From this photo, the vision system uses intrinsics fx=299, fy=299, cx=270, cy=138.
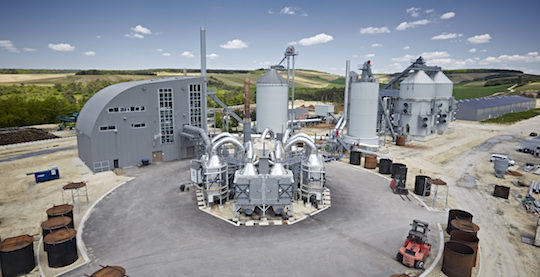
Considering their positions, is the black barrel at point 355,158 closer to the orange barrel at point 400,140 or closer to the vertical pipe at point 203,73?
the orange barrel at point 400,140

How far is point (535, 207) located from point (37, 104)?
9020 centimetres

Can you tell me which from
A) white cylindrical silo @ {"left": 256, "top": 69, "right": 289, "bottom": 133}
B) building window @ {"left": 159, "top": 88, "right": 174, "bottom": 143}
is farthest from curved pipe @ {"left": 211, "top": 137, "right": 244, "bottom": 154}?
white cylindrical silo @ {"left": 256, "top": 69, "right": 289, "bottom": 133}

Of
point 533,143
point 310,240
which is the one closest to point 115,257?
point 310,240

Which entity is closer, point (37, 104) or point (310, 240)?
point (310, 240)

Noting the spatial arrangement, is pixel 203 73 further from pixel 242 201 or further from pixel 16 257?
pixel 16 257

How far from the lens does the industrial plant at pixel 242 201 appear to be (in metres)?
17.6

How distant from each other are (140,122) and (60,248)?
2250 centimetres

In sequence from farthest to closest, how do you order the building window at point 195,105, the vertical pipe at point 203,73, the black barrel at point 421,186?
the building window at point 195,105, the vertical pipe at point 203,73, the black barrel at point 421,186

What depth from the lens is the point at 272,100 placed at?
45094 mm

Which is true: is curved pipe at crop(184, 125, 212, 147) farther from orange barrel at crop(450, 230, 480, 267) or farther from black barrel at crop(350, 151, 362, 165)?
orange barrel at crop(450, 230, 480, 267)

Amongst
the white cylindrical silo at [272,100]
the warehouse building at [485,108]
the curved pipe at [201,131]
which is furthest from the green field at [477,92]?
the curved pipe at [201,131]

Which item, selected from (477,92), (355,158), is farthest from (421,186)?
(477,92)

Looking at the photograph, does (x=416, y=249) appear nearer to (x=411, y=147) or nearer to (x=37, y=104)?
(x=411, y=147)

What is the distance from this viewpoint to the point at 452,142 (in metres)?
54.7
